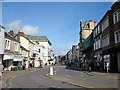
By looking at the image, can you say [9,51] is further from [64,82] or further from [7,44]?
[64,82]

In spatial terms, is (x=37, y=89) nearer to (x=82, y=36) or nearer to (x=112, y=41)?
(x=112, y=41)

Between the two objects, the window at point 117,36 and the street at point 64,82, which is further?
the window at point 117,36

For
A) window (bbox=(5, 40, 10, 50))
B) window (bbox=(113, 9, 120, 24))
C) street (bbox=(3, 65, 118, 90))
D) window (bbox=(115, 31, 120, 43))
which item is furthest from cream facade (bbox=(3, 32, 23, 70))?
window (bbox=(113, 9, 120, 24))

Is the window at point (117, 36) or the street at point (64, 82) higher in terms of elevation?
the window at point (117, 36)

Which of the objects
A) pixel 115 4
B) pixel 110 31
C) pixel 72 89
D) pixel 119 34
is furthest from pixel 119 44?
pixel 72 89

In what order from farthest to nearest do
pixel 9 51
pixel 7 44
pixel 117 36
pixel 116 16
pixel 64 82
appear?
pixel 9 51 < pixel 7 44 < pixel 117 36 < pixel 116 16 < pixel 64 82

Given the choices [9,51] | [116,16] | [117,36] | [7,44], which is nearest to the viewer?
[116,16]

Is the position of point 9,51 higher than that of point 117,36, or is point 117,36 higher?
point 117,36

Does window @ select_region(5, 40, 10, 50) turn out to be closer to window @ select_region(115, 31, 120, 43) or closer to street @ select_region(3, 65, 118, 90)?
street @ select_region(3, 65, 118, 90)

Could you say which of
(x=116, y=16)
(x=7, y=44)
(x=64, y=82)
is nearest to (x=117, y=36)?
(x=116, y=16)

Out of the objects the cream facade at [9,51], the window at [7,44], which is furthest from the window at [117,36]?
the window at [7,44]

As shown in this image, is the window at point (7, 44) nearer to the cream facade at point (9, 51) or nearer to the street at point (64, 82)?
the cream facade at point (9, 51)

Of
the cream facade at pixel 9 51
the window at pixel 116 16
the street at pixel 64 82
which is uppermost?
the window at pixel 116 16

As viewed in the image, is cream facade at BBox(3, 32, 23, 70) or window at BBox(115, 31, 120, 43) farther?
cream facade at BBox(3, 32, 23, 70)
